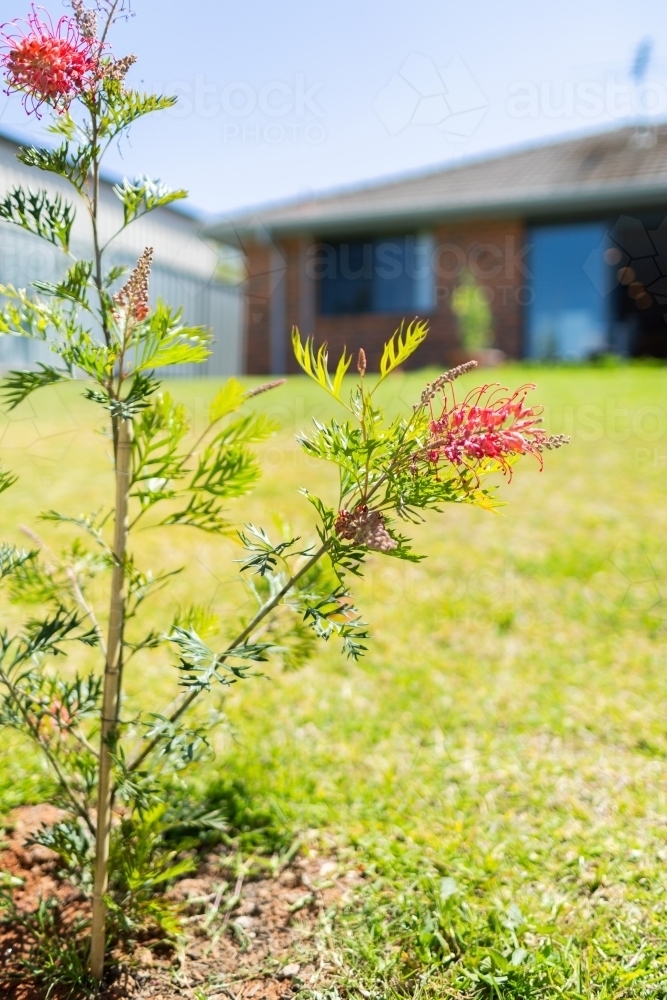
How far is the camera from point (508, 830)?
211cm

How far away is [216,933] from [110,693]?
0.65m

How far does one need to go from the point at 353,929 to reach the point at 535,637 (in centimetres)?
193

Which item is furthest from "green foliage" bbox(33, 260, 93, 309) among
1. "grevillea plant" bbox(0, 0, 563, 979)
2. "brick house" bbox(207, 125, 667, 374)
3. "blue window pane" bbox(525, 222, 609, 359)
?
"blue window pane" bbox(525, 222, 609, 359)

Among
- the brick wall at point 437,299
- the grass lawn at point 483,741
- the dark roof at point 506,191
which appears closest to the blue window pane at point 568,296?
the brick wall at point 437,299

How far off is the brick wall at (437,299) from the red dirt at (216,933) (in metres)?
9.57

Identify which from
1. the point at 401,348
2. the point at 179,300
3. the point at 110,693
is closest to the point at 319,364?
the point at 401,348

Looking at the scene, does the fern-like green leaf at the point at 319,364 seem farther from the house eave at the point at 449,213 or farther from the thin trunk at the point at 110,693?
the house eave at the point at 449,213

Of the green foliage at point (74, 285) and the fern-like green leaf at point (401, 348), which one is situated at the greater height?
the green foliage at point (74, 285)

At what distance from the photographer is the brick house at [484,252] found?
36.6 ft

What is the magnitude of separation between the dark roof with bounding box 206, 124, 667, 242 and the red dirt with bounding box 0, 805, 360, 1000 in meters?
10.3

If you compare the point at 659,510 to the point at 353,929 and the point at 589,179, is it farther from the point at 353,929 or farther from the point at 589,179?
the point at 589,179

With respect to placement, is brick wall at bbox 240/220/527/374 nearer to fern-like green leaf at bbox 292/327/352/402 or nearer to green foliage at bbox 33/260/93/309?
Result: green foliage at bbox 33/260/93/309

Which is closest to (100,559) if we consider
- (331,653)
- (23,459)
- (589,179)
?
(331,653)

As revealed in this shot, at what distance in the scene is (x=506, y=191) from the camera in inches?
454
